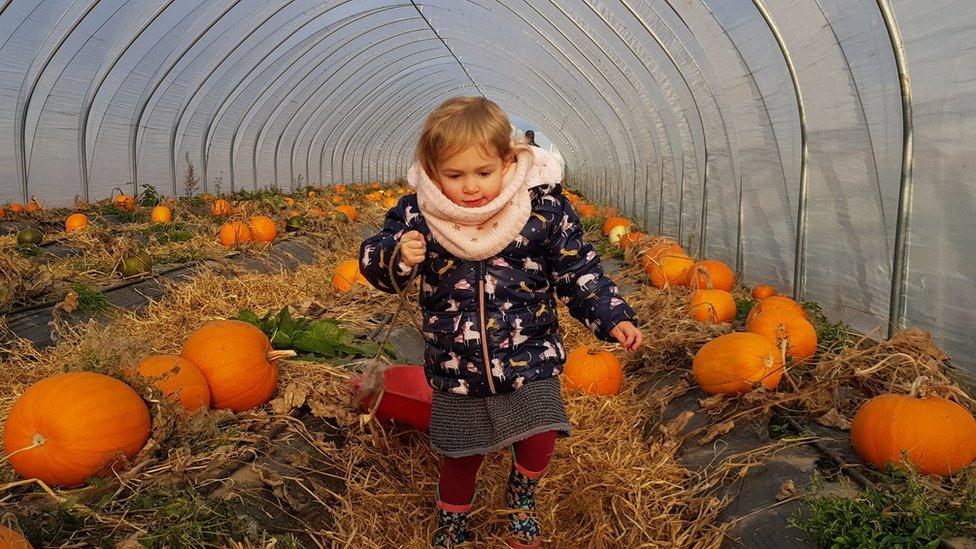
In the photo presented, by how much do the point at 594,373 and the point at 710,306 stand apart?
1504mm

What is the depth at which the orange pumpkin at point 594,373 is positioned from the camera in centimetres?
492

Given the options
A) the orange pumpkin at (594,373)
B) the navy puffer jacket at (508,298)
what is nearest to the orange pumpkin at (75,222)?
the orange pumpkin at (594,373)

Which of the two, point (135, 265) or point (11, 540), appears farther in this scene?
point (135, 265)

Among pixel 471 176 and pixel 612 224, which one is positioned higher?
pixel 471 176

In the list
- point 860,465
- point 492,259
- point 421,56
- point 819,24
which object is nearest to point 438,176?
point 492,259

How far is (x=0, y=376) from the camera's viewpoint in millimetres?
4625

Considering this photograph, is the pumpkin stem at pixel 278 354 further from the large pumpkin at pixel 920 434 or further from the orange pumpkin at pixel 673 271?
the orange pumpkin at pixel 673 271

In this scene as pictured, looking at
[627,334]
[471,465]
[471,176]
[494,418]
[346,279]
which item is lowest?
[471,465]

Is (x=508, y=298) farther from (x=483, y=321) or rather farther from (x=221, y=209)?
(x=221, y=209)

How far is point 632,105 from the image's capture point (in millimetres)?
13812

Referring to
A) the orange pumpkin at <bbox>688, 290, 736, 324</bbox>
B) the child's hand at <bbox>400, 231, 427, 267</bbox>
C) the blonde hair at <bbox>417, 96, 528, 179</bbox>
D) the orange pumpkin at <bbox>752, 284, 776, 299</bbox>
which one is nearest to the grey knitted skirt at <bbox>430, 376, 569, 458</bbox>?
the child's hand at <bbox>400, 231, 427, 267</bbox>

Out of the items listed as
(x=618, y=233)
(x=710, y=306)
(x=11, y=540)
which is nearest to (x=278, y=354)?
(x=11, y=540)

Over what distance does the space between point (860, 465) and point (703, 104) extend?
7412mm

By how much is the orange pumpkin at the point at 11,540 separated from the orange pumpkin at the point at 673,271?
634cm
